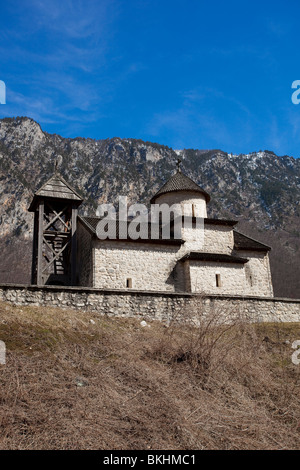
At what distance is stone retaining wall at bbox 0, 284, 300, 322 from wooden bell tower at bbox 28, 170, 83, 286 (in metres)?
7.04

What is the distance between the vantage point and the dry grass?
7.52 metres

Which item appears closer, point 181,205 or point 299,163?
point 181,205

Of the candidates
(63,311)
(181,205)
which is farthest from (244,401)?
(181,205)

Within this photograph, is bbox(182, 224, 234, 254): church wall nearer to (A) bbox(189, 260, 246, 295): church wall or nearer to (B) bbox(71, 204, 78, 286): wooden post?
(A) bbox(189, 260, 246, 295): church wall

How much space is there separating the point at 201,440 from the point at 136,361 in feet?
11.6

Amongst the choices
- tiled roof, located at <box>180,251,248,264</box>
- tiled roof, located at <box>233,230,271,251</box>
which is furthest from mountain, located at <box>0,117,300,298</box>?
tiled roof, located at <box>180,251,248,264</box>

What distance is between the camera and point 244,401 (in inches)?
375

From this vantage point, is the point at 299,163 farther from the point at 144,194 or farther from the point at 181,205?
the point at 181,205

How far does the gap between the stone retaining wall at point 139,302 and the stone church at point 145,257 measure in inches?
145

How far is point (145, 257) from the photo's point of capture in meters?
21.6

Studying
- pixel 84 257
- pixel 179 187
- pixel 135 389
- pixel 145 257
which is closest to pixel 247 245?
pixel 179 187

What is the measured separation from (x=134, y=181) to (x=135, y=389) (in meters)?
97.4

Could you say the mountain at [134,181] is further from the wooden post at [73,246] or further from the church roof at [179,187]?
the wooden post at [73,246]

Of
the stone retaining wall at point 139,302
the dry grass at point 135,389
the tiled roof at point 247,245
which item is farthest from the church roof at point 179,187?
the dry grass at point 135,389
